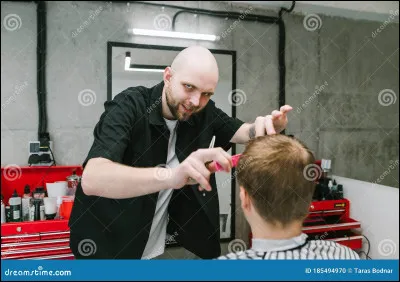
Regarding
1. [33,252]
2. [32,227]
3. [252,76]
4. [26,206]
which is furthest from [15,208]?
[252,76]

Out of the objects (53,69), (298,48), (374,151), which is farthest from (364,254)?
(53,69)

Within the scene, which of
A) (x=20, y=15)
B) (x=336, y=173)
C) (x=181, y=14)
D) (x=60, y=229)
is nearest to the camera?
(x=60, y=229)

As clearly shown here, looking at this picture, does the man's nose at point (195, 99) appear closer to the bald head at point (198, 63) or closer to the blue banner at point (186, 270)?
the bald head at point (198, 63)

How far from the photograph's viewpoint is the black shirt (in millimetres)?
1764

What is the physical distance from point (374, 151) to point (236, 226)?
2404 millimetres

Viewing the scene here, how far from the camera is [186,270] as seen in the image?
851 mm

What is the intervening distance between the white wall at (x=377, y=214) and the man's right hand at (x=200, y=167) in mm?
2767

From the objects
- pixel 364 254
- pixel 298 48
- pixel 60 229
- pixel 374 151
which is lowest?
pixel 364 254

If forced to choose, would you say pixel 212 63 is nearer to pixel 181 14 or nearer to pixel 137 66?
→ pixel 137 66

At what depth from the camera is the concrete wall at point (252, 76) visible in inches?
129

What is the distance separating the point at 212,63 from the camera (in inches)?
62.5

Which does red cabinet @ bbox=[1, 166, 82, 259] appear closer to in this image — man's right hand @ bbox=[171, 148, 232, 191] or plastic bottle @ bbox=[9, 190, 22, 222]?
plastic bottle @ bbox=[9, 190, 22, 222]

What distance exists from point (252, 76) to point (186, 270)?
3.49 m

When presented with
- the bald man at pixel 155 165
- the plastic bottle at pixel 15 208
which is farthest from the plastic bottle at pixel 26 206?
the bald man at pixel 155 165
